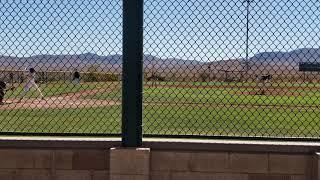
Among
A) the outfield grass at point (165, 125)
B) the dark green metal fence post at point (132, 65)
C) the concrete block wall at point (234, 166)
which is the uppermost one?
the dark green metal fence post at point (132, 65)

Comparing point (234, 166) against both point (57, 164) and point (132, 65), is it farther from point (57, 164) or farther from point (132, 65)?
point (57, 164)

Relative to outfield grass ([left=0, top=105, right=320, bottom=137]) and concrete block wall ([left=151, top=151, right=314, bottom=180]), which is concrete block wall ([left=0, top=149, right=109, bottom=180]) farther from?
outfield grass ([left=0, top=105, right=320, bottom=137])

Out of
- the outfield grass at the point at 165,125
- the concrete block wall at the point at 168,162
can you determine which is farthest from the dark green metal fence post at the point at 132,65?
the outfield grass at the point at 165,125

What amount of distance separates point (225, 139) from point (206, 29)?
1.19 meters

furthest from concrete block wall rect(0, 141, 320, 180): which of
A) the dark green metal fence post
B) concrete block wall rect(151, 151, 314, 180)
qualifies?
the dark green metal fence post

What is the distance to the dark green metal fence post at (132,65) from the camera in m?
5.69

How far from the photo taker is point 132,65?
5699mm

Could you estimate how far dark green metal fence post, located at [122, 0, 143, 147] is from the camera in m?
5.69

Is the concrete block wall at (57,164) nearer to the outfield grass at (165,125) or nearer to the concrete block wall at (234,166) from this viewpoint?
the concrete block wall at (234,166)

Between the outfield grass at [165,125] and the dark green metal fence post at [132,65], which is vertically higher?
the dark green metal fence post at [132,65]

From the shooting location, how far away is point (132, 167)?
5.55 metres

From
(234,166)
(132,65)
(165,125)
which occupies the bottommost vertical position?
(234,166)

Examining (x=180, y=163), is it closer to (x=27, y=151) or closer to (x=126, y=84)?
(x=126, y=84)

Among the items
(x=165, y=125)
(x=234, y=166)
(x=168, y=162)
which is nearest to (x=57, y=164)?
(x=168, y=162)
